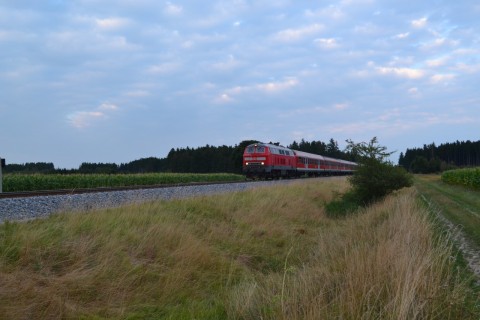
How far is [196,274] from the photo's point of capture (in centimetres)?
895

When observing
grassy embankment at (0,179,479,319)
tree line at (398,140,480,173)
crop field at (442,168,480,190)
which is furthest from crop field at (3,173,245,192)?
tree line at (398,140,480,173)

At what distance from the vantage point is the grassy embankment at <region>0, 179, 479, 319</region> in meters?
5.03

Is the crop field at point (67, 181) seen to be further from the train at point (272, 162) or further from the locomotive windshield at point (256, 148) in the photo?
the locomotive windshield at point (256, 148)

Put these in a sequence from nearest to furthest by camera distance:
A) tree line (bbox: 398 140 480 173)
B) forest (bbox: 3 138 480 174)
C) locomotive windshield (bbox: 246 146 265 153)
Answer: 1. locomotive windshield (bbox: 246 146 265 153)
2. forest (bbox: 3 138 480 174)
3. tree line (bbox: 398 140 480 173)

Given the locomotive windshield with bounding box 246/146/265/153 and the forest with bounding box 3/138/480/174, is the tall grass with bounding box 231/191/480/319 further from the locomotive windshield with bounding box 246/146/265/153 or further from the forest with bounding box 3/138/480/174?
the forest with bounding box 3/138/480/174

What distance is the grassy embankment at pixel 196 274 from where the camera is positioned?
16.5ft

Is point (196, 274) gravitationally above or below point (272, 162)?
below

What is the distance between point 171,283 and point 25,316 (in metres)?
2.87

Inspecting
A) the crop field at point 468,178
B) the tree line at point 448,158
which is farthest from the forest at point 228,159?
the crop field at point 468,178

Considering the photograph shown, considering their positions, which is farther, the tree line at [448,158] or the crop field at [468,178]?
the tree line at [448,158]

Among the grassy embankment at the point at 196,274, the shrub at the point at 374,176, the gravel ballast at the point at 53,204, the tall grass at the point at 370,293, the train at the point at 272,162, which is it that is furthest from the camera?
the train at the point at 272,162

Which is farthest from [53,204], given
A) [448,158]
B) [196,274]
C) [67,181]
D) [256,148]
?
[448,158]

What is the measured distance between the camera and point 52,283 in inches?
247

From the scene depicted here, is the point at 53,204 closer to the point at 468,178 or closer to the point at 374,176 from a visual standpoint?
the point at 374,176
